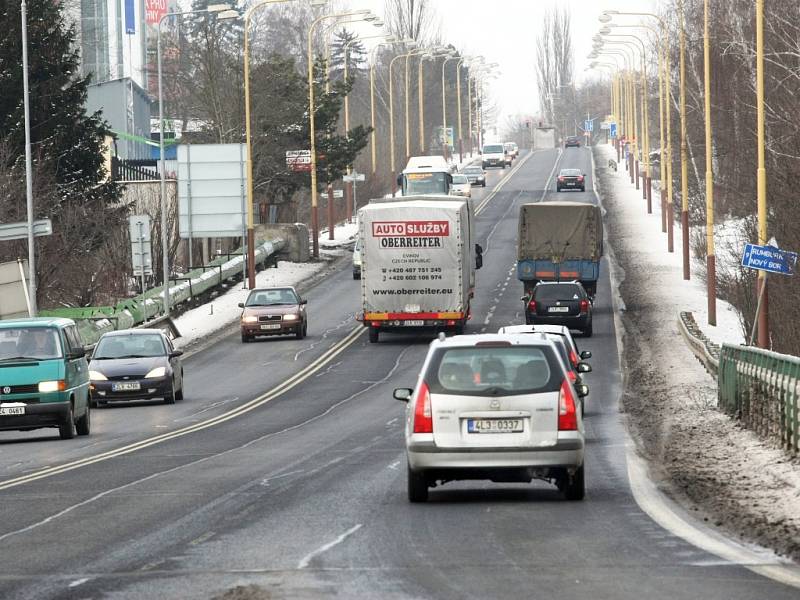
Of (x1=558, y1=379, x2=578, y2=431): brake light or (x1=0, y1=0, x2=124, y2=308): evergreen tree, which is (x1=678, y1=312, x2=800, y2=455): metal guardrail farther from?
(x1=0, y1=0, x2=124, y2=308): evergreen tree

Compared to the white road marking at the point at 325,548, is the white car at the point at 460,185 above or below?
above

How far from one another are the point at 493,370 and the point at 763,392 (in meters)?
7.19

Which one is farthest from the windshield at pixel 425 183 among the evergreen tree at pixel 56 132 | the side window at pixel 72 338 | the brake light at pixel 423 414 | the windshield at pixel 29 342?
the brake light at pixel 423 414

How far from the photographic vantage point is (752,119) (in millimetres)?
68750

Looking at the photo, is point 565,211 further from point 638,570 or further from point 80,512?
point 638,570

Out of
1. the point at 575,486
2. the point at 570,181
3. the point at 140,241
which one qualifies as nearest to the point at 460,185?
the point at 570,181

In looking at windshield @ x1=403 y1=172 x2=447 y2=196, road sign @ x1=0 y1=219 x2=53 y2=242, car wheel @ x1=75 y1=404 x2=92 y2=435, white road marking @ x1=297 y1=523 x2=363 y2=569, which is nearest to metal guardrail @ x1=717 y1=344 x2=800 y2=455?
white road marking @ x1=297 y1=523 x2=363 y2=569

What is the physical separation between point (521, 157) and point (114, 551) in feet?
515

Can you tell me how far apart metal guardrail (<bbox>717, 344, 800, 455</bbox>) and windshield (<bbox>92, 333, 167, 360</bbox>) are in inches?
496

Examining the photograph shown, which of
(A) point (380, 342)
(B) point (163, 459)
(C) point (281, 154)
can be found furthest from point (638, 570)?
(C) point (281, 154)

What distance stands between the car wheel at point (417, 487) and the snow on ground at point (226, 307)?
3468 centimetres

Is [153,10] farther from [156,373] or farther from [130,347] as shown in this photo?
[156,373]

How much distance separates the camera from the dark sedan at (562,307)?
47.0 m

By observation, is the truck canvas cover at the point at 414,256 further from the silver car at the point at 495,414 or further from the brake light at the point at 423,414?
the brake light at the point at 423,414
